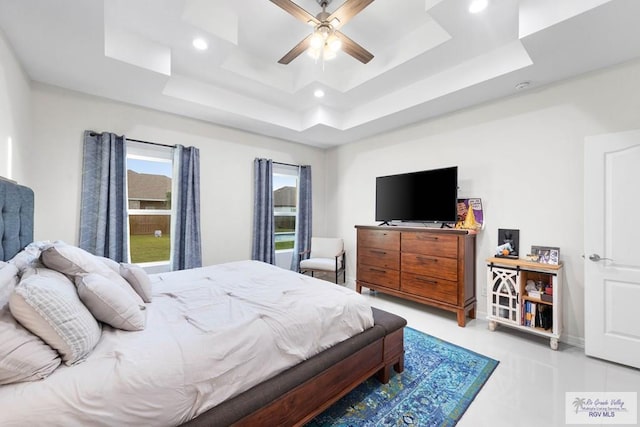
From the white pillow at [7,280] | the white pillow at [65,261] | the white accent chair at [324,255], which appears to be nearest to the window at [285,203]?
the white accent chair at [324,255]

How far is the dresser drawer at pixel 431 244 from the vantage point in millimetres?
3176

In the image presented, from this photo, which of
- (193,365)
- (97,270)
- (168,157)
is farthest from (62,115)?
(193,365)

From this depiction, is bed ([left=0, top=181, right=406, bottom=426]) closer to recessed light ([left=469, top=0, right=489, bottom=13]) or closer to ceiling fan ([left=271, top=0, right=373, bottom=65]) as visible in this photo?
ceiling fan ([left=271, top=0, right=373, bottom=65])

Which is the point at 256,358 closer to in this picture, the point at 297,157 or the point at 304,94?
the point at 304,94

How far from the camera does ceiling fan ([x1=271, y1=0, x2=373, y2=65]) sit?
6.43 feet

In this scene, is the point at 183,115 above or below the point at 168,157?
above

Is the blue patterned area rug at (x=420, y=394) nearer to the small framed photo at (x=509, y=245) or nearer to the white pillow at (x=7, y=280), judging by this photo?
the small framed photo at (x=509, y=245)

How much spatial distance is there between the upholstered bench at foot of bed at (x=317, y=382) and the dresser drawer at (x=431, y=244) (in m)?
1.41

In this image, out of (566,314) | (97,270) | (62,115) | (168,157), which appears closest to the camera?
(97,270)

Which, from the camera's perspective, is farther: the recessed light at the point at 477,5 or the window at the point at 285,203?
the window at the point at 285,203

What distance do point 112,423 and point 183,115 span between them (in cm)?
363

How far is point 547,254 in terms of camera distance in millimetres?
2805

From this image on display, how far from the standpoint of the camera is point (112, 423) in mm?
979

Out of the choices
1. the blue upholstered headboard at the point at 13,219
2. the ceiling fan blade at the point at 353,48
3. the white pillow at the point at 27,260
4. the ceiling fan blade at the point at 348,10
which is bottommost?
the white pillow at the point at 27,260
